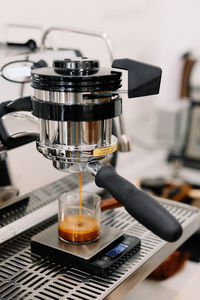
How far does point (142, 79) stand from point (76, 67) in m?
0.08

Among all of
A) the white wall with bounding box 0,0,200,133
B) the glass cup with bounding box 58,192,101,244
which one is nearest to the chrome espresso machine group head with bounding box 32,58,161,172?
the glass cup with bounding box 58,192,101,244

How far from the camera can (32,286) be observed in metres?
0.56

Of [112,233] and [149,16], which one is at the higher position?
[149,16]

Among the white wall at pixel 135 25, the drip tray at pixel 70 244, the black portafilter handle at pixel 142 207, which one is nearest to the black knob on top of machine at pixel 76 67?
the black portafilter handle at pixel 142 207

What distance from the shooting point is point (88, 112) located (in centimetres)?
51

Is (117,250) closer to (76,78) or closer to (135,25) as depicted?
(76,78)

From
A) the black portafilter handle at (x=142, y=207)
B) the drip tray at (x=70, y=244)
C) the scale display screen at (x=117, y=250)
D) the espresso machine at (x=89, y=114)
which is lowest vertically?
the scale display screen at (x=117, y=250)

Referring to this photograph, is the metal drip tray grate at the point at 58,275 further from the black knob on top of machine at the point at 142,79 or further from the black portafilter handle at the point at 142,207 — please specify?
the black knob on top of machine at the point at 142,79

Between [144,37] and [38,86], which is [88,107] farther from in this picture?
[144,37]

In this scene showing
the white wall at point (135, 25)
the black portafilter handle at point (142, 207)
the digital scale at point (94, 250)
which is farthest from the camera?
the white wall at point (135, 25)

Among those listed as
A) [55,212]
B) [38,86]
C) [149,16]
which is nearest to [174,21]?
[149,16]

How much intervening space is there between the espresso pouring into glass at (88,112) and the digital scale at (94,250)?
127 millimetres

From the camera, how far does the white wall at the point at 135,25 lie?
3.51ft

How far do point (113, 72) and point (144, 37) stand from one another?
998mm
